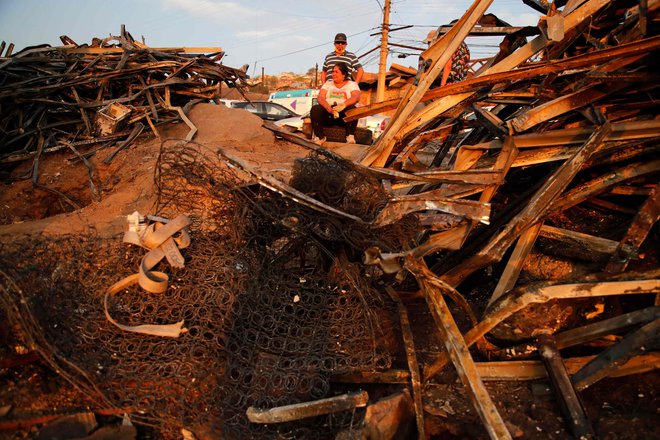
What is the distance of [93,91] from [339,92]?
4584mm

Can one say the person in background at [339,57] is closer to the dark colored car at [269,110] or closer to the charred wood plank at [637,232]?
the charred wood plank at [637,232]

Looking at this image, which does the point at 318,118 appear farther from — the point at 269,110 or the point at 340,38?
the point at 269,110

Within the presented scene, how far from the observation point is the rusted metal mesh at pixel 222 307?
205cm

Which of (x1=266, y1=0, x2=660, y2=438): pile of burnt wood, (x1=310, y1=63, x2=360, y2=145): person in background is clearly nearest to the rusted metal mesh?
(x1=266, y1=0, x2=660, y2=438): pile of burnt wood

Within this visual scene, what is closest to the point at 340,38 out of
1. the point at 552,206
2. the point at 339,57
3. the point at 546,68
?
the point at 339,57

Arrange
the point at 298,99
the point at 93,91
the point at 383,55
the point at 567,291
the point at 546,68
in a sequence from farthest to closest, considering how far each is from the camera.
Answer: the point at 298,99 → the point at 383,55 → the point at 93,91 → the point at 546,68 → the point at 567,291

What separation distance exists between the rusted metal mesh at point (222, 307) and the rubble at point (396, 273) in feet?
0.04

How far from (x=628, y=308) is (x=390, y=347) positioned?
141 cm

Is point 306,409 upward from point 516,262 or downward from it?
downward

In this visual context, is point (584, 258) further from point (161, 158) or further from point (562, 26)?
point (161, 158)

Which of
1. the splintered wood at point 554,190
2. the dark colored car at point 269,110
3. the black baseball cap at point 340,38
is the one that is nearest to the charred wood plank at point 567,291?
the splintered wood at point 554,190

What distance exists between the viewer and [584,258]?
9.07 feet

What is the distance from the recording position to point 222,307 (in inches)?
91.6

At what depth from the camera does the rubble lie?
6.93 feet
